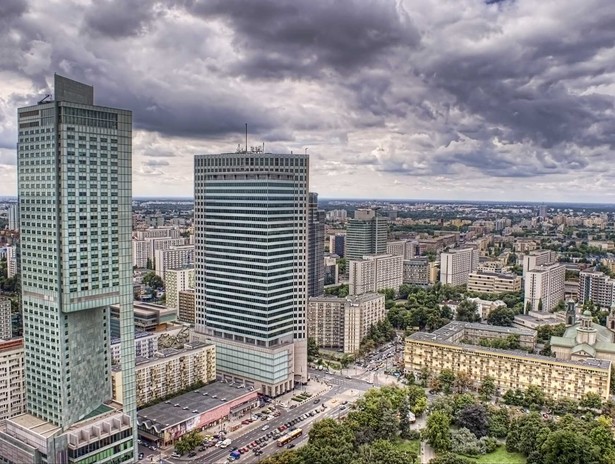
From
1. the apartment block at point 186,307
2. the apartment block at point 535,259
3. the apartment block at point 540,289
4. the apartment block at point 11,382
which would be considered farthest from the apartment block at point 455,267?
the apartment block at point 11,382

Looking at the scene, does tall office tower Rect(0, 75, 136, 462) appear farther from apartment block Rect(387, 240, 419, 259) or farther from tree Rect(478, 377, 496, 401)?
apartment block Rect(387, 240, 419, 259)

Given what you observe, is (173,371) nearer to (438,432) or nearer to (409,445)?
(409,445)

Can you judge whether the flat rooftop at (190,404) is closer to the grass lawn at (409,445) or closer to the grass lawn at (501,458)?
the grass lawn at (409,445)

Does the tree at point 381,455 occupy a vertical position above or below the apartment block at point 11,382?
below

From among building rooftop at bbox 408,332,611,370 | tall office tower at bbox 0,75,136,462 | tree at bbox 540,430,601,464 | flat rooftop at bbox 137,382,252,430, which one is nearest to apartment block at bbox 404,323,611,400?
building rooftop at bbox 408,332,611,370

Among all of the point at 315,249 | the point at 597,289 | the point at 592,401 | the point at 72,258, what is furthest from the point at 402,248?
the point at 72,258
